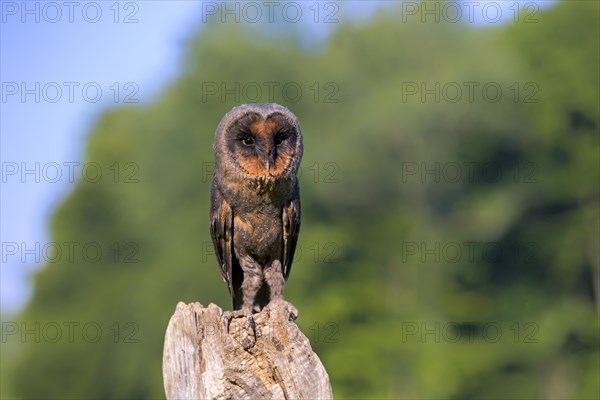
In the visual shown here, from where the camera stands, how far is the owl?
10.8 meters

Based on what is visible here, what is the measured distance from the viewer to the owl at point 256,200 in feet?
35.6

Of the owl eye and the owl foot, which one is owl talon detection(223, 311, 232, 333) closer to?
the owl foot

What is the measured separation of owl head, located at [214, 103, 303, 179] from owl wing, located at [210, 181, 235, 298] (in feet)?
1.46

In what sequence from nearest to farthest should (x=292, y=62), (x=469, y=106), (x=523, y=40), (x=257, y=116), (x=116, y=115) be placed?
(x=257, y=116) < (x=292, y=62) < (x=469, y=106) < (x=523, y=40) < (x=116, y=115)

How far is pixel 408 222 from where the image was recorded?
4462 cm

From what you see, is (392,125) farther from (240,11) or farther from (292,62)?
(240,11)

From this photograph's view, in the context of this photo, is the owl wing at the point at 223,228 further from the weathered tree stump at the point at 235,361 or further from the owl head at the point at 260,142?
the weathered tree stump at the point at 235,361

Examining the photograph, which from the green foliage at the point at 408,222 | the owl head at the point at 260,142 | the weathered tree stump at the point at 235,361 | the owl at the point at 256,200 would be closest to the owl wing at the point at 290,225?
the owl at the point at 256,200

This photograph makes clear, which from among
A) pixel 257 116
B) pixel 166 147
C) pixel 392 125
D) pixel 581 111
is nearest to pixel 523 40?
pixel 581 111

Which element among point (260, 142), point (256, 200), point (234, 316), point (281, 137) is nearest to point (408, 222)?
point (256, 200)

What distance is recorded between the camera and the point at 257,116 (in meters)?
10.8

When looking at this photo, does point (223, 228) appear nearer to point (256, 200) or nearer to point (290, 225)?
point (256, 200)

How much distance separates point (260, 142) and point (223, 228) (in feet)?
3.57

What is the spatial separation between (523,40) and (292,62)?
15292 millimetres
